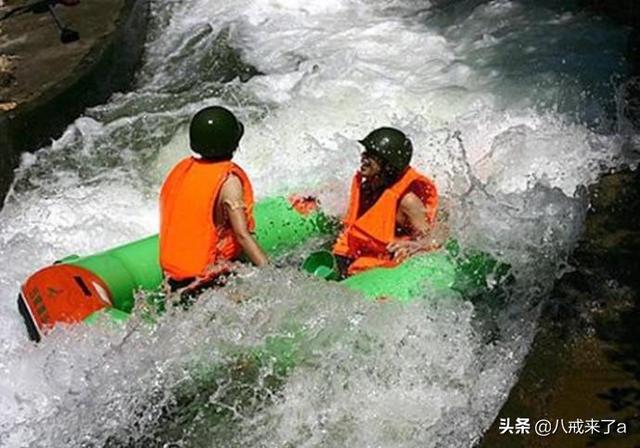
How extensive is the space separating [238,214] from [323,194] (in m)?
1.21

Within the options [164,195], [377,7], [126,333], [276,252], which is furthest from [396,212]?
[377,7]

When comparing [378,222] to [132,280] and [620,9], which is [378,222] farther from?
[620,9]

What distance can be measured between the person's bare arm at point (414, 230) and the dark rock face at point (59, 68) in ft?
11.6

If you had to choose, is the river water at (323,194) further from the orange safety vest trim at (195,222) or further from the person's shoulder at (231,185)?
the person's shoulder at (231,185)

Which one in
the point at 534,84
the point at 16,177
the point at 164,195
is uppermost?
the point at 164,195

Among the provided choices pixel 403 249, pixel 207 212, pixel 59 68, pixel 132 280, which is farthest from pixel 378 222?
pixel 59 68

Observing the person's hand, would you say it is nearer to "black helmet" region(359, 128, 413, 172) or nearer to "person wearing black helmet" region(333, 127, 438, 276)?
"person wearing black helmet" region(333, 127, 438, 276)

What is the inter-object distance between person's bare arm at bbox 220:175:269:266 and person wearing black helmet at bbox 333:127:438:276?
71 centimetres

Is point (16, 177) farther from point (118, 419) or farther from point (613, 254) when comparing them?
point (613, 254)

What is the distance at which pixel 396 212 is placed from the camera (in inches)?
209

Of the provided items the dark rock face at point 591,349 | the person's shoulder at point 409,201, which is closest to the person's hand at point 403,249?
the person's shoulder at point 409,201

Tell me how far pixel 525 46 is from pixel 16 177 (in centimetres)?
489

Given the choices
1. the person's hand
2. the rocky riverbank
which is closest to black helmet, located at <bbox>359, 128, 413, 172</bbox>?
the person's hand

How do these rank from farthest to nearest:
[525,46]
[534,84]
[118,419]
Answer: [525,46] → [534,84] → [118,419]
